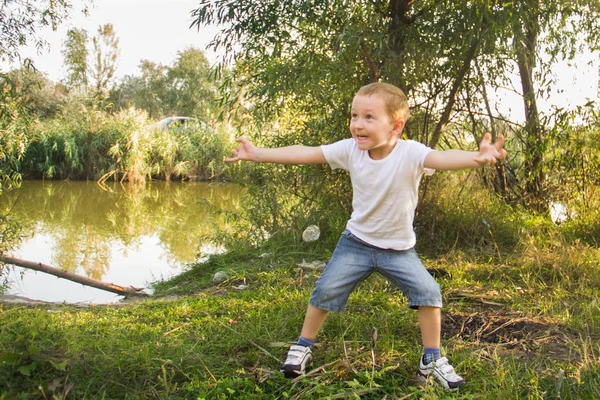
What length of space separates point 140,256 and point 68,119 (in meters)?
9.97

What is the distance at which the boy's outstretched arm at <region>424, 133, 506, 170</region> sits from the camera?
233 centimetres

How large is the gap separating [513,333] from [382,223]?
3.87 ft

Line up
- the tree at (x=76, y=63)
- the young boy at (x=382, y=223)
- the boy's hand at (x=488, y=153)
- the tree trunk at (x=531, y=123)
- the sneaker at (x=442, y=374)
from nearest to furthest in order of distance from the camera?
the boy's hand at (x=488, y=153) → the sneaker at (x=442, y=374) → the young boy at (x=382, y=223) → the tree trunk at (x=531, y=123) → the tree at (x=76, y=63)

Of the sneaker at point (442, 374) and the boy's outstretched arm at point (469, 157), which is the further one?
the sneaker at point (442, 374)

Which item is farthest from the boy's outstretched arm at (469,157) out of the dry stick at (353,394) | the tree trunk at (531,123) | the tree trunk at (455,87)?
the tree trunk at (531,123)

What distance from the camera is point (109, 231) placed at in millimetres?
9266

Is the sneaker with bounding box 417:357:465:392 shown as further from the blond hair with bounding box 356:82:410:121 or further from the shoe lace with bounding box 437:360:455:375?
the blond hair with bounding box 356:82:410:121

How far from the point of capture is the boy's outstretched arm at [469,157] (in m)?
2.33

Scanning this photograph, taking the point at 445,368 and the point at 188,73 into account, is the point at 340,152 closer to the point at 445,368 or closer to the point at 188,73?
the point at 445,368

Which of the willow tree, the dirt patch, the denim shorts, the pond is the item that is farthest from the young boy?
the pond

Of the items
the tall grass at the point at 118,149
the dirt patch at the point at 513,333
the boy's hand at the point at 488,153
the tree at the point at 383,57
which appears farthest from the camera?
the tall grass at the point at 118,149

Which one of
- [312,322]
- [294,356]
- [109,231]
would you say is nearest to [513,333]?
[312,322]

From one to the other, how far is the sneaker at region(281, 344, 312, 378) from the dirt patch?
3.11 feet

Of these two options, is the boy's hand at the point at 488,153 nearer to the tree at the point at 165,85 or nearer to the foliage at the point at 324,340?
the foliage at the point at 324,340
